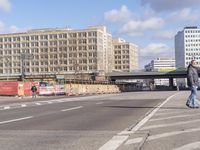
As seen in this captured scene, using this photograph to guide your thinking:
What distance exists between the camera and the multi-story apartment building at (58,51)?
167 m

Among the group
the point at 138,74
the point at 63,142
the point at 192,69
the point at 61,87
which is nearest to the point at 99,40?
the point at 138,74

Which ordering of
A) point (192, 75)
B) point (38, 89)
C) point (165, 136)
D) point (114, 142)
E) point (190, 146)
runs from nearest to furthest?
1. point (190, 146)
2. point (114, 142)
3. point (165, 136)
4. point (192, 75)
5. point (38, 89)

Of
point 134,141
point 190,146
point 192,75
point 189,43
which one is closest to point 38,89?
point 192,75

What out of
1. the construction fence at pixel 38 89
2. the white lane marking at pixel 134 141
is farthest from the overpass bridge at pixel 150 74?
the white lane marking at pixel 134 141

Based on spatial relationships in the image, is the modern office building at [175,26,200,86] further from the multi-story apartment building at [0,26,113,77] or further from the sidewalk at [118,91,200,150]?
the sidewalk at [118,91,200,150]

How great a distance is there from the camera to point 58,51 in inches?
6570

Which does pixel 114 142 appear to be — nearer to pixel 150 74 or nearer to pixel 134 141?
pixel 134 141

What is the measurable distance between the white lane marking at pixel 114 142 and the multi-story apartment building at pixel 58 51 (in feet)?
493

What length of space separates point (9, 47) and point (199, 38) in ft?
235

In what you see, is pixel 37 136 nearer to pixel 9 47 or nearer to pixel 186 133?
pixel 186 133

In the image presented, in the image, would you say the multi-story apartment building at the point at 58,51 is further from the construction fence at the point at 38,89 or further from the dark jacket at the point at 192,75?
the dark jacket at the point at 192,75

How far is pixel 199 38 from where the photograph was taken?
162375 mm

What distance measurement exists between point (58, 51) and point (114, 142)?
157697 millimetres

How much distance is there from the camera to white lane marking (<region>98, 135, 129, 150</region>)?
31.3 ft
